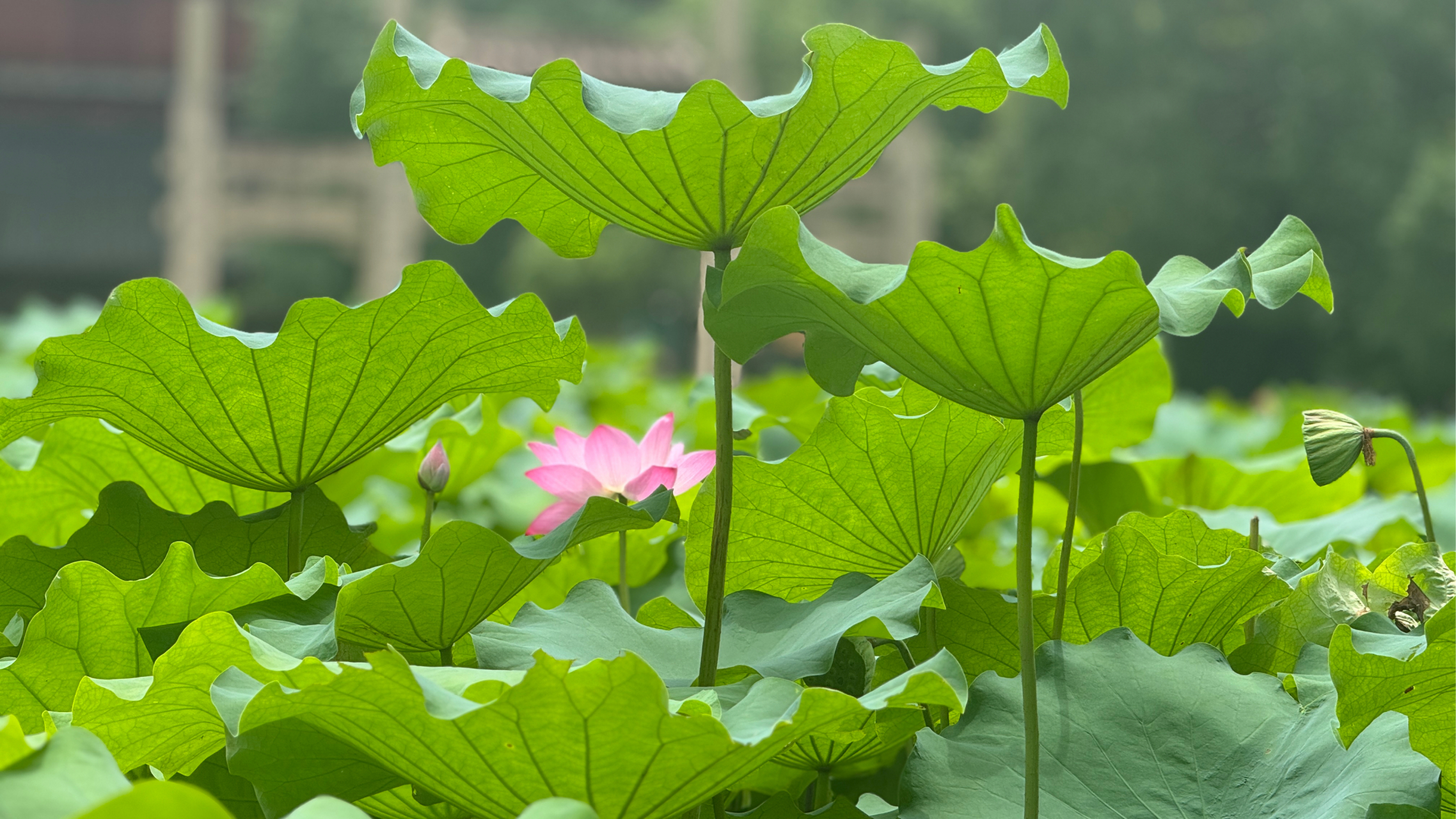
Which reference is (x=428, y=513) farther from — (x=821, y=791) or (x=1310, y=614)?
(x=1310, y=614)

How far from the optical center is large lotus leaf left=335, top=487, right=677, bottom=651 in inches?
16.4

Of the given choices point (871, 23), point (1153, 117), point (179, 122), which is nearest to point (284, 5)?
point (871, 23)

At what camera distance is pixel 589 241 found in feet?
1.81

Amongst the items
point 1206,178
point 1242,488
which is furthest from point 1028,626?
point 1206,178

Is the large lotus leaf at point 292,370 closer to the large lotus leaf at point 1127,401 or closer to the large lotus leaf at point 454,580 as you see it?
the large lotus leaf at point 454,580

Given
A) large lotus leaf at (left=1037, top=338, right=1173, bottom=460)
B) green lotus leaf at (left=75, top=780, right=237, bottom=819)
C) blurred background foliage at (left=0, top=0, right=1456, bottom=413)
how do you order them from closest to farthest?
green lotus leaf at (left=75, top=780, right=237, bottom=819) < large lotus leaf at (left=1037, top=338, right=1173, bottom=460) < blurred background foliage at (left=0, top=0, right=1456, bottom=413)

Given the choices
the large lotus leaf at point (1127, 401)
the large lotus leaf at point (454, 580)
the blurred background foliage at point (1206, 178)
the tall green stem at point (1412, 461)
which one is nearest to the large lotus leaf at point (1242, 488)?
the large lotus leaf at point (1127, 401)

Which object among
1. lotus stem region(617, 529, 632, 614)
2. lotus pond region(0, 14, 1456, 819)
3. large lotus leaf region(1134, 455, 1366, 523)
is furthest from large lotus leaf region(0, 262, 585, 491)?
large lotus leaf region(1134, 455, 1366, 523)

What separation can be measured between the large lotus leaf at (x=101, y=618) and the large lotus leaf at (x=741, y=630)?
90 millimetres

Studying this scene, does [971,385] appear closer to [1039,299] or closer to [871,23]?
[1039,299]

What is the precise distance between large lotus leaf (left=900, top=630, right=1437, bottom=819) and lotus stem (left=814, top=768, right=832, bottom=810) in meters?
0.08

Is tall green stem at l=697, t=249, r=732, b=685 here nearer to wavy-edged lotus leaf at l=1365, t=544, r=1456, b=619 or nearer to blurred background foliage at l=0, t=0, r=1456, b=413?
wavy-edged lotus leaf at l=1365, t=544, r=1456, b=619

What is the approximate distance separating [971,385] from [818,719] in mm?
128

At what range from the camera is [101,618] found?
452 mm
